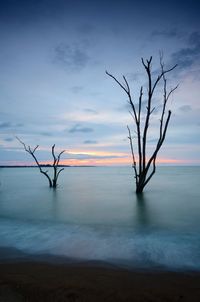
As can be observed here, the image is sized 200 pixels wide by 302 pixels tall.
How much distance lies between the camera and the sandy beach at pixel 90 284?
279 centimetres

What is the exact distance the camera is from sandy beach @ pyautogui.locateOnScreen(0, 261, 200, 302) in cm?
279

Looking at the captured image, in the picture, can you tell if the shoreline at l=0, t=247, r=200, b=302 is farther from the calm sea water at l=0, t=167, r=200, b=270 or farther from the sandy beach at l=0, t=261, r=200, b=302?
the calm sea water at l=0, t=167, r=200, b=270

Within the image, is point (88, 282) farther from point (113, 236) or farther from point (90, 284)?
point (113, 236)

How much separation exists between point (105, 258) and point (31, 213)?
6.07 metres

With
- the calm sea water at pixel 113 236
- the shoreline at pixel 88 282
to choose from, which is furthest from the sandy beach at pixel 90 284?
the calm sea water at pixel 113 236

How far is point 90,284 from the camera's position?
3.10 metres

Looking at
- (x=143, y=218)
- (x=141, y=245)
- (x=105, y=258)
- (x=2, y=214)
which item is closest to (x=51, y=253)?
(x=105, y=258)

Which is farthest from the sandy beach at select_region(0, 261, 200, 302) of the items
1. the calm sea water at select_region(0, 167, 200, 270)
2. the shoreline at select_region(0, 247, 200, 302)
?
the calm sea water at select_region(0, 167, 200, 270)

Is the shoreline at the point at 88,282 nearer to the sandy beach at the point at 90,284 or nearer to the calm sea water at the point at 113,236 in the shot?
the sandy beach at the point at 90,284

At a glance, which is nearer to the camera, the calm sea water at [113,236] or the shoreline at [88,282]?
the shoreline at [88,282]

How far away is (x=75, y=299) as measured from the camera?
8.96 ft

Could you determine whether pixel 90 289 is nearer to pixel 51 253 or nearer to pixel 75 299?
pixel 75 299

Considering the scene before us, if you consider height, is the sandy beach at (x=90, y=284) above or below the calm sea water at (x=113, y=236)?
above

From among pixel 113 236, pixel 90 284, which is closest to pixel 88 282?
pixel 90 284
